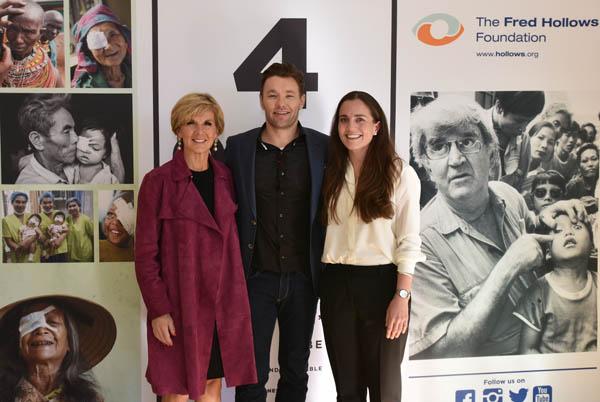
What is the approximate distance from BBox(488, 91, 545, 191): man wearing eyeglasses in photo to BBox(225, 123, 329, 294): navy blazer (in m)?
1.06

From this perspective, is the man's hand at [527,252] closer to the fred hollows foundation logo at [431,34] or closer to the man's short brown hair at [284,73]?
the fred hollows foundation logo at [431,34]

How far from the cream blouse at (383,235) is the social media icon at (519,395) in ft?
4.41

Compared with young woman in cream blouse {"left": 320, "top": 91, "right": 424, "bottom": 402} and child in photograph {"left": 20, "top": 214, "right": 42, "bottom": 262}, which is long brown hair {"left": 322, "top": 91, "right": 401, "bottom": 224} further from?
child in photograph {"left": 20, "top": 214, "right": 42, "bottom": 262}

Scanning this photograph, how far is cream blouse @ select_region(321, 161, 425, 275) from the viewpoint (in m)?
1.95

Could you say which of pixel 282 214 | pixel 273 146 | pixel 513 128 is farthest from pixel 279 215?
pixel 513 128

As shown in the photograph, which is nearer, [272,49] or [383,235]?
[383,235]

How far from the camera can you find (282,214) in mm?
2092

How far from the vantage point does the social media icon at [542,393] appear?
289 centimetres

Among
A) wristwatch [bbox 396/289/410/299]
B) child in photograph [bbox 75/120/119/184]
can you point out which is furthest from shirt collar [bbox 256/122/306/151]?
child in photograph [bbox 75/120/119/184]

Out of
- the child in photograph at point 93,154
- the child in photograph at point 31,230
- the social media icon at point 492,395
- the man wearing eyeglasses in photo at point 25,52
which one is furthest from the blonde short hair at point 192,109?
the social media icon at point 492,395

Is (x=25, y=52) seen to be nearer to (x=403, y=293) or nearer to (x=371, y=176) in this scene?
(x=371, y=176)

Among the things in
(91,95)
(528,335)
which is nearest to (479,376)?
Answer: (528,335)

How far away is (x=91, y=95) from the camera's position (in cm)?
250

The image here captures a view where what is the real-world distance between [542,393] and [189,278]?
2007 mm
